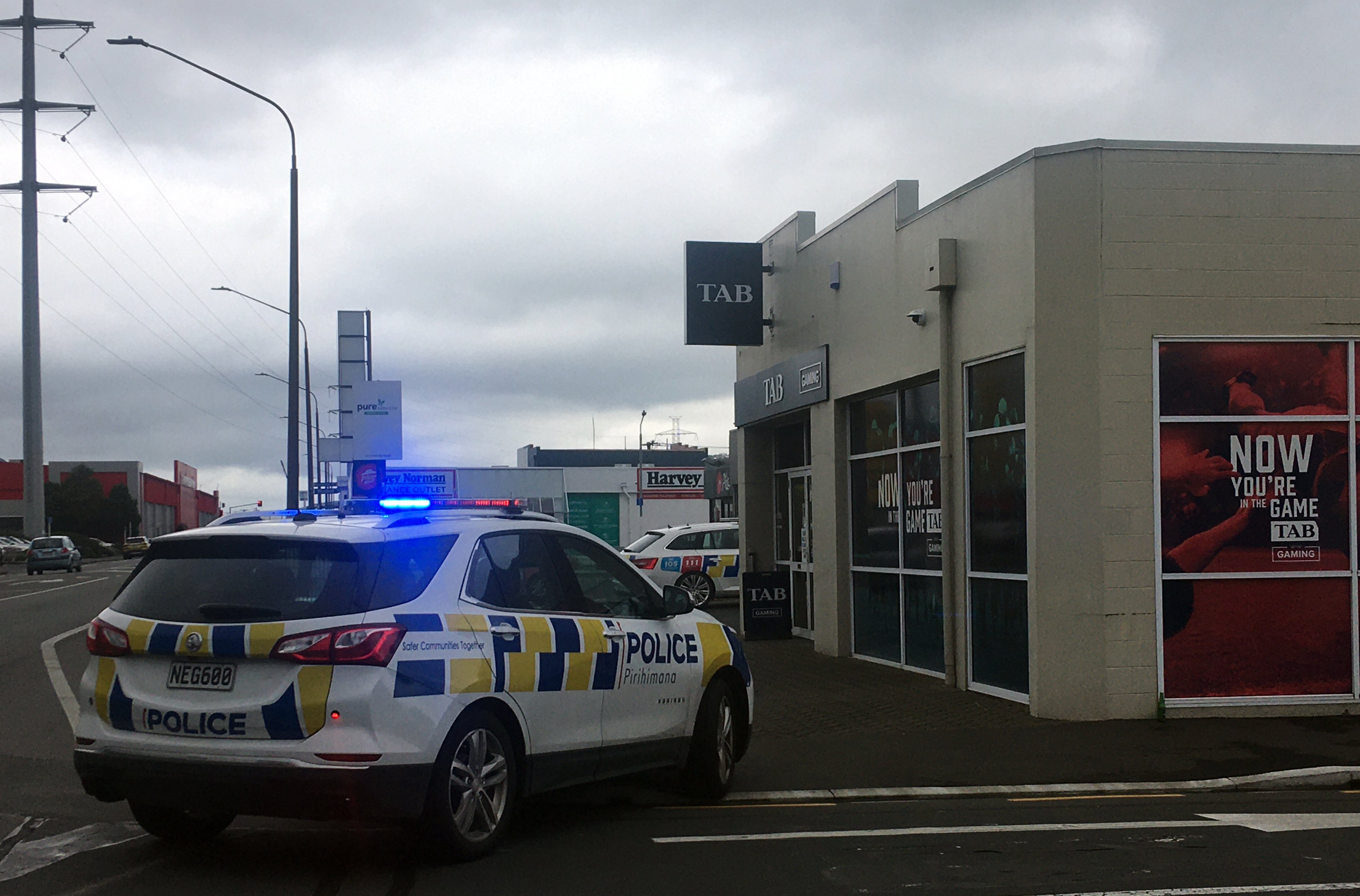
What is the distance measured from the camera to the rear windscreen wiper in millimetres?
6035

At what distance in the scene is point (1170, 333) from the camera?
11586 mm

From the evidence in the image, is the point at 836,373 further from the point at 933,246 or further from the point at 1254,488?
the point at 1254,488

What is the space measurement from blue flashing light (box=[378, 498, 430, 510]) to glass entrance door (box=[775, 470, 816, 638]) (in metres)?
11.2

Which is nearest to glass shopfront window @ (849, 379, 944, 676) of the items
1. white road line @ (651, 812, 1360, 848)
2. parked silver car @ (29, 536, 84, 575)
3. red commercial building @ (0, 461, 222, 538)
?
white road line @ (651, 812, 1360, 848)

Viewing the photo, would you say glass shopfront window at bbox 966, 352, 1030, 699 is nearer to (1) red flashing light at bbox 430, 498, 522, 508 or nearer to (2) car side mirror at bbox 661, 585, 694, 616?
(1) red flashing light at bbox 430, 498, 522, 508

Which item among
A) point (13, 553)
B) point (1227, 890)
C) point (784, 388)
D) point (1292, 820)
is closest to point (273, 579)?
point (1227, 890)

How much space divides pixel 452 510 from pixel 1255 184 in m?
7.93

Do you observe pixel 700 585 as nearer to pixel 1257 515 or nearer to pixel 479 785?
pixel 1257 515

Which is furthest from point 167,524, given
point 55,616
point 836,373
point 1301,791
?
point 1301,791

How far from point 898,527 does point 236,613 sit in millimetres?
10170

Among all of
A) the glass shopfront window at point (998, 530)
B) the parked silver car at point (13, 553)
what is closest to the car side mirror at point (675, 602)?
the glass shopfront window at point (998, 530)

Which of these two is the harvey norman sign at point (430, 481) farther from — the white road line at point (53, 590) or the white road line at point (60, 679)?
the white road line at point (53, 590)

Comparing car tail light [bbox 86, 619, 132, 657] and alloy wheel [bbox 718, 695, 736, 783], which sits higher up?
car tail light [bbox 86, 619, 132, 657]

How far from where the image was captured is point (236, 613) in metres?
6.07
